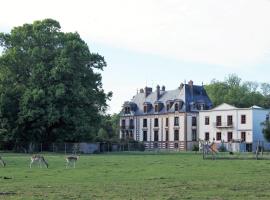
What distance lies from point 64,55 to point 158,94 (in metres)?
55.8

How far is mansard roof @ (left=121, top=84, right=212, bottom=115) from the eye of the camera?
400ft

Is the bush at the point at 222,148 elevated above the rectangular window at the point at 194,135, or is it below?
below

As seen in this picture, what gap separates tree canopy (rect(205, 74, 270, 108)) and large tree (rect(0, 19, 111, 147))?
62440 mm

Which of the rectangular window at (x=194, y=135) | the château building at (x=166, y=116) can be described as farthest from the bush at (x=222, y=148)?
the rectangular window at (x=194, y=135)

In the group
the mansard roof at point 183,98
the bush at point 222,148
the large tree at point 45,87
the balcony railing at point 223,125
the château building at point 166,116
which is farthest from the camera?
the mansard roof at point 183,98

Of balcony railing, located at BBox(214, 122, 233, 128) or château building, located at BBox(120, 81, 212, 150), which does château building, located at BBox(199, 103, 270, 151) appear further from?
château building, located at BBox(120, 81, 212, 150)

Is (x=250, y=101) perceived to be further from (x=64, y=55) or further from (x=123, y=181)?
(x=123, y=181)

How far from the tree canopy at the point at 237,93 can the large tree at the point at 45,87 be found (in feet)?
205

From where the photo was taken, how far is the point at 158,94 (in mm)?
130500

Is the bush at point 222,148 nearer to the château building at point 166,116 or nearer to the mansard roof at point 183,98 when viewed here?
the château building at point 166,116

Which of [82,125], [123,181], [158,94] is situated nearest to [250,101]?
[158,94]

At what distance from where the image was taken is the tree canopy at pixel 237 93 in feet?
447

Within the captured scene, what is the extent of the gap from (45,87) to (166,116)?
52.7 metres

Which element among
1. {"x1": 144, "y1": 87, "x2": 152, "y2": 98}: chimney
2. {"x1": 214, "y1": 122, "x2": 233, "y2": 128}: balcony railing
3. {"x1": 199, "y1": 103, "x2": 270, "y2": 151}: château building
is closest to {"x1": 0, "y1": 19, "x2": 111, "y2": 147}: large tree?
{"x1": 199, "y1": 103, "x2": 270, "y2": 151}: château building
